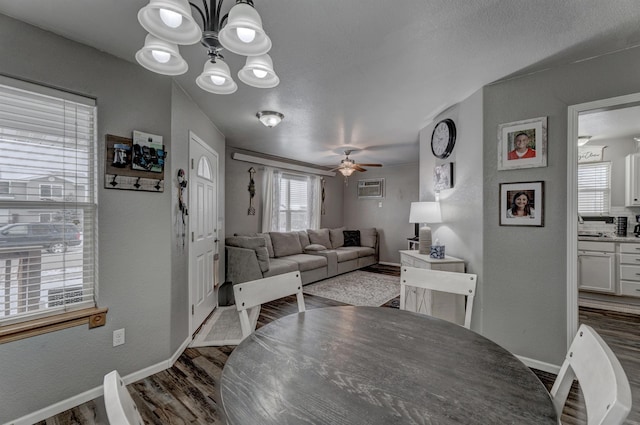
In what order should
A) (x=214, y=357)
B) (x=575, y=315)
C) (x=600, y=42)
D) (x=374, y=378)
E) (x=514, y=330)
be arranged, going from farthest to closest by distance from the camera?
(x=214, y=357) < (x=514, y=330) < (x=575, y=315) < (x=600, y=42) < (x=374, y=378)

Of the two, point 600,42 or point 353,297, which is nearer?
point 600,42

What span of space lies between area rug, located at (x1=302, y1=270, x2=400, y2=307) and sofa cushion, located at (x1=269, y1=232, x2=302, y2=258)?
800 millimetres

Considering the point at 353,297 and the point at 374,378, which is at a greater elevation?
the point at 374,378

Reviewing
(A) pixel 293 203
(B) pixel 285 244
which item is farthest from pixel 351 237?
(B) pixel 285 244

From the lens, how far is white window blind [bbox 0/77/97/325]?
5.53 ft

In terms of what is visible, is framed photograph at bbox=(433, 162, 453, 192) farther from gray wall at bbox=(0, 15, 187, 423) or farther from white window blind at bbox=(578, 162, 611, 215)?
white window blind at bbox=(578, 162, 611, 215)

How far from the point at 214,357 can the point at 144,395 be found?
0.60 metres

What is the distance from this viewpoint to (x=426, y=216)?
3.09 metres

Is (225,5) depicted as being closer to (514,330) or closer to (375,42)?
(375,42)

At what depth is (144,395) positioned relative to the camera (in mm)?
1976

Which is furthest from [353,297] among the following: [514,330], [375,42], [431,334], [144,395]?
[375,42]

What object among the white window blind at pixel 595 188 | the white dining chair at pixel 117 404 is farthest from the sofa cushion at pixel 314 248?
the white dining chair at pixel 117 404

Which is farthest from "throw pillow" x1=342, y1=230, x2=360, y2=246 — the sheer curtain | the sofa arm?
the sofa arm

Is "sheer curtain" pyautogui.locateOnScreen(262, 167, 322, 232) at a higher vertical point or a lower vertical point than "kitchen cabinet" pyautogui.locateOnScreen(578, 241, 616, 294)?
higher
